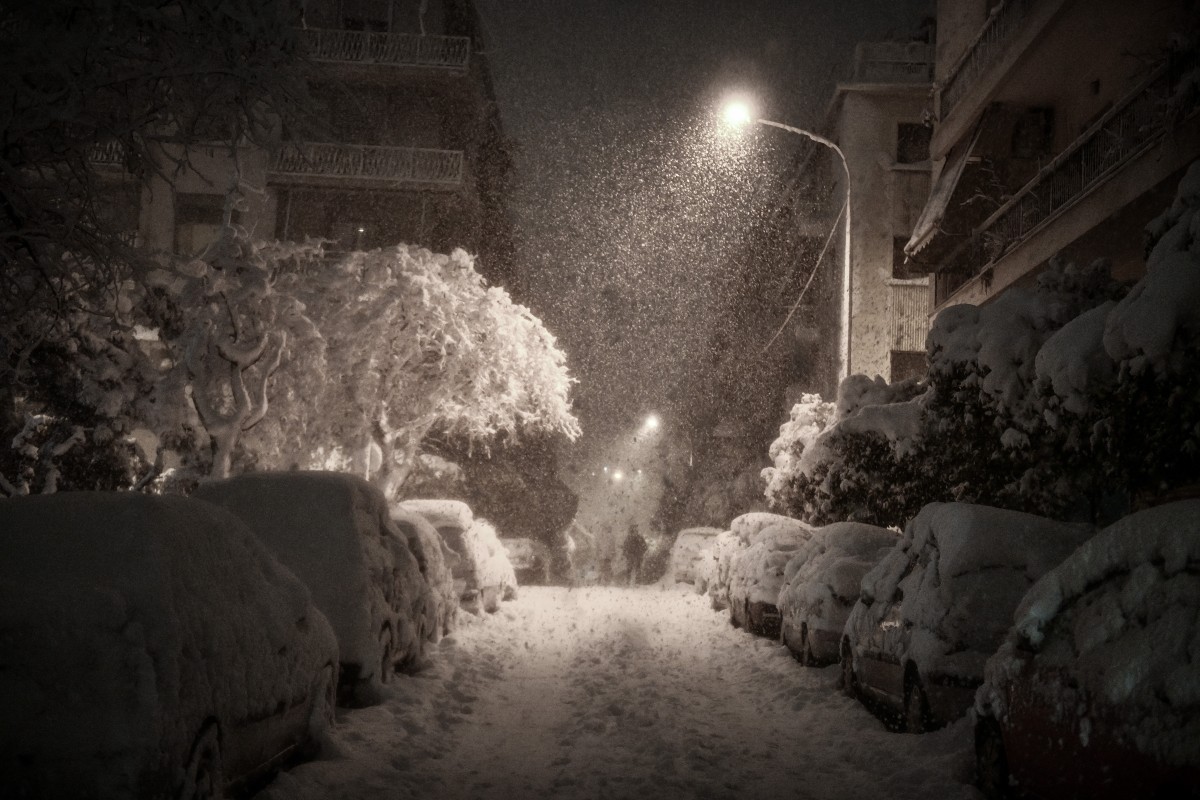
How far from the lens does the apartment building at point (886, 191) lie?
3212 centimetres

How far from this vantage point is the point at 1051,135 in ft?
68.4

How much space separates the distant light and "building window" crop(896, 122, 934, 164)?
17.9 meters

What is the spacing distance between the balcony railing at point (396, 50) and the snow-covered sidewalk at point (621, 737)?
23.0 metres

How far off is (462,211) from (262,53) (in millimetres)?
27495

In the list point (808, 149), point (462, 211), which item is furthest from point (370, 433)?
point (808, 149)

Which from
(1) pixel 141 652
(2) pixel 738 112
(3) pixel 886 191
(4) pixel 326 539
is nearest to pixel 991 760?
(1) pixel 141 652

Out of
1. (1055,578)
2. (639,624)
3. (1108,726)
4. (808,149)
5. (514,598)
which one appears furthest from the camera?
(808,149)

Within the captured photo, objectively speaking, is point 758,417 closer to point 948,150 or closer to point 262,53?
point 948,150

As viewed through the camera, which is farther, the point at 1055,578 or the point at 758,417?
the point at 758,417

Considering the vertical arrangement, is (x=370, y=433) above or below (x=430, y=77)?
below

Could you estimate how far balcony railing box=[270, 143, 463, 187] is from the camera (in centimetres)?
3234

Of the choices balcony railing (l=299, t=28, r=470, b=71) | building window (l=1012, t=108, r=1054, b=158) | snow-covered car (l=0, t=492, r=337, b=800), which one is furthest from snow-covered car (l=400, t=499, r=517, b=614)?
balcony railing (l=299, t=28, r=470, b=71)

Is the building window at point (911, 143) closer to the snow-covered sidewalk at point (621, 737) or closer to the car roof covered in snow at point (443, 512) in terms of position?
the car roof covered in snow at point (443, 512)

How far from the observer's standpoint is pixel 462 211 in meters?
35.2
